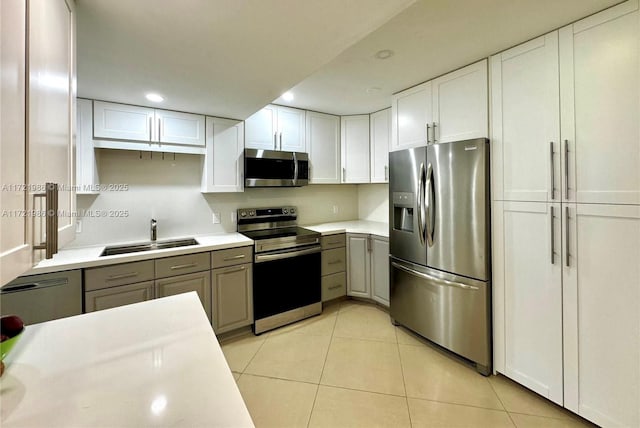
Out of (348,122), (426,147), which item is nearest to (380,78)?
(426,147)

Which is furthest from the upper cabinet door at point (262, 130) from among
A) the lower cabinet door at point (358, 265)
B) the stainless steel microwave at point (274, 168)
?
the lower cabinet door at point (358, 265)

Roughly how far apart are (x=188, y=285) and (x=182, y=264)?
0.19 meters

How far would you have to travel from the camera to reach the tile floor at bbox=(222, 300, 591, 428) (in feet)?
5.43

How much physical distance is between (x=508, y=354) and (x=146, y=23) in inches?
116

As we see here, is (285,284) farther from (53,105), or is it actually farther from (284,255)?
(53,105)

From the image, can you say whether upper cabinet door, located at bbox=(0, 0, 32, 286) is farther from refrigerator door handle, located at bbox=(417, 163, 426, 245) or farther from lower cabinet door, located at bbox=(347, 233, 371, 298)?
lower cabinet door, located at bbox=(347, 233, 371, 298)

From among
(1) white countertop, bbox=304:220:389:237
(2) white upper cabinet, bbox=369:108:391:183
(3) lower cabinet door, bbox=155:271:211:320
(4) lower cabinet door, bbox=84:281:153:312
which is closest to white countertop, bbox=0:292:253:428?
(4) lower cabinet door, bbox=84:281:153:312

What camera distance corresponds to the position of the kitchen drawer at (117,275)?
1.89m

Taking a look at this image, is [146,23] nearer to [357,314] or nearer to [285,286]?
[285,286]

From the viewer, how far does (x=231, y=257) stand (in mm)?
2473

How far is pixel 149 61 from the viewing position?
1.54 meters

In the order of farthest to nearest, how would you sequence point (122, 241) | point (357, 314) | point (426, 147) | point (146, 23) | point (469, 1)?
point (357, 314)
point (122, 241)
point (426, 147)
point (469, 1)
point (146, 23)

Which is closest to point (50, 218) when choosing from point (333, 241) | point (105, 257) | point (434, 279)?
point (105, 257)

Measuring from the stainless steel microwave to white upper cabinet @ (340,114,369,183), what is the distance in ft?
2.04
